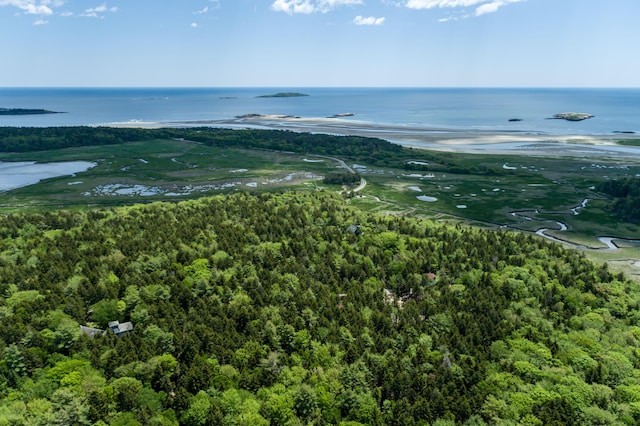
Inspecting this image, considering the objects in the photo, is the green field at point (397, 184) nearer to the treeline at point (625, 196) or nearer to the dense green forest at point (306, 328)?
the treeline at point (625, 196)

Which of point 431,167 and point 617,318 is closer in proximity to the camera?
point 617,318

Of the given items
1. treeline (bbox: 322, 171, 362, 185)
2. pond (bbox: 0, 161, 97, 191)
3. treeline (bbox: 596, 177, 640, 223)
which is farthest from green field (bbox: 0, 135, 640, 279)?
pond (bbox: 0, 161, 97, 191)

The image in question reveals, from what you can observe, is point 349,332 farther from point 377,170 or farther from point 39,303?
point 377,170

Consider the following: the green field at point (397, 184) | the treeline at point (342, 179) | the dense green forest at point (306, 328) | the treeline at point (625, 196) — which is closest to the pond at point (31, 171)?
the green field at point (397, 184)

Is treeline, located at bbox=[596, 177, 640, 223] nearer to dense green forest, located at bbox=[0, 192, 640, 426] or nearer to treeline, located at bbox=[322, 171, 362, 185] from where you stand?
dense green forest, located at bbox=[0, 192, 640, 426]

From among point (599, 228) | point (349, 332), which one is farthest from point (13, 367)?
point (599, 228)

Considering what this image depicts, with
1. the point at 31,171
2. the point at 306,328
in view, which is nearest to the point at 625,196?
the point at 306,328
